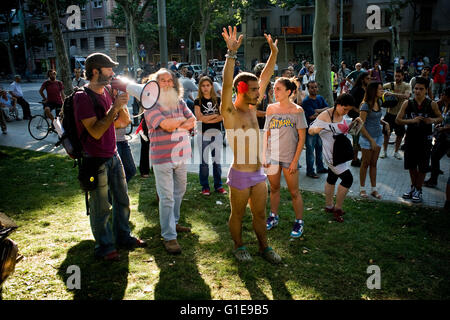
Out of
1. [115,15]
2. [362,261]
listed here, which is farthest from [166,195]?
[115,15]

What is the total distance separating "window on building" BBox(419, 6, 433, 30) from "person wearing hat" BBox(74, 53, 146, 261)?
46122mm

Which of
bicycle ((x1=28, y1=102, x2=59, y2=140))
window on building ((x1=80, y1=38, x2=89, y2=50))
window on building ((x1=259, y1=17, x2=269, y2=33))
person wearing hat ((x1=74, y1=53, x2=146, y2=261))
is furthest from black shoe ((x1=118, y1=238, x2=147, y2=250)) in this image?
window on building ((x1=80, y1=38, x2=89, y2=50))

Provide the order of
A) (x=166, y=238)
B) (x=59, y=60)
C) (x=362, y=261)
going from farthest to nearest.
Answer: (x=59, y=60), (x=166, y=238), (x=362, y=261)

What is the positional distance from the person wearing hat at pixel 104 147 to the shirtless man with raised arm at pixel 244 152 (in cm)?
107

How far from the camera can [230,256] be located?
410cm

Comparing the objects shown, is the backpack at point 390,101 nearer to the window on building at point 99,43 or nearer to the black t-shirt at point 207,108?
the black t-shirt at point 207,108

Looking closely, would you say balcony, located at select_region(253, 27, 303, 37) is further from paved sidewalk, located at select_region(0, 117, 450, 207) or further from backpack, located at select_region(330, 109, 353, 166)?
backpack, located at select_region(330, 109, 353, 166)

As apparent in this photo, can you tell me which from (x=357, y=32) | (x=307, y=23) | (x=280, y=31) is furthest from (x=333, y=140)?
(x=280, y=31)

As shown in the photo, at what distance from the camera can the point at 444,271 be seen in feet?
12.1

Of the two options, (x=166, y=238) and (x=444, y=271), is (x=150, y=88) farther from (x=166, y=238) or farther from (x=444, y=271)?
(x=444, y=271)

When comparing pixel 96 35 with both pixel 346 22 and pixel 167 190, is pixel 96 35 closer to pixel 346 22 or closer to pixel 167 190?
pixel 346 22

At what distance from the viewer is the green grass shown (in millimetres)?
3446
